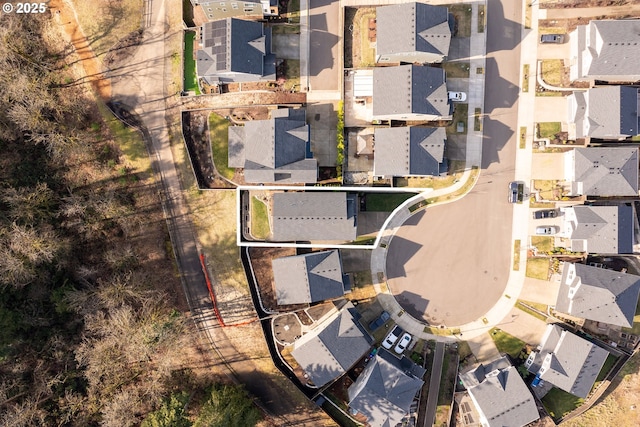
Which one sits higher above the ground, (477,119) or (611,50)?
(611,50)

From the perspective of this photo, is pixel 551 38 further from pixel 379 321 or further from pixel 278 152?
pixel 379 321

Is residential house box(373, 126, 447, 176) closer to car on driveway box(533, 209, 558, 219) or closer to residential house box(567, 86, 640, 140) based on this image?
car on driveway box(533, 209, 558, 219)

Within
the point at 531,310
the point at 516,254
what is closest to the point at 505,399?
the point at 531,310

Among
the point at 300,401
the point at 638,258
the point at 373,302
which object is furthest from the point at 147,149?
the point at 638,258

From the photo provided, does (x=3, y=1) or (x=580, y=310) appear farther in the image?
(x=3, y=1)

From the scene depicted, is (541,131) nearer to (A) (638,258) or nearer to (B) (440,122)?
(B) (440,122)

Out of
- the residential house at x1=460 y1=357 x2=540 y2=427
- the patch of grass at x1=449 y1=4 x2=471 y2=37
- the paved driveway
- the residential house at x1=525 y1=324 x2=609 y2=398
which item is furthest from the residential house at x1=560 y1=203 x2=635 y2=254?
the patch of grass at x1=449 y1=4 x2=471 y2=37

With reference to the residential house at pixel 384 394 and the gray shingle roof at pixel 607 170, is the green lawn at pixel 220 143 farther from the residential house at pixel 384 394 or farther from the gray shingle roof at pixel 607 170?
the gray shingle roof at pixel 607 170
